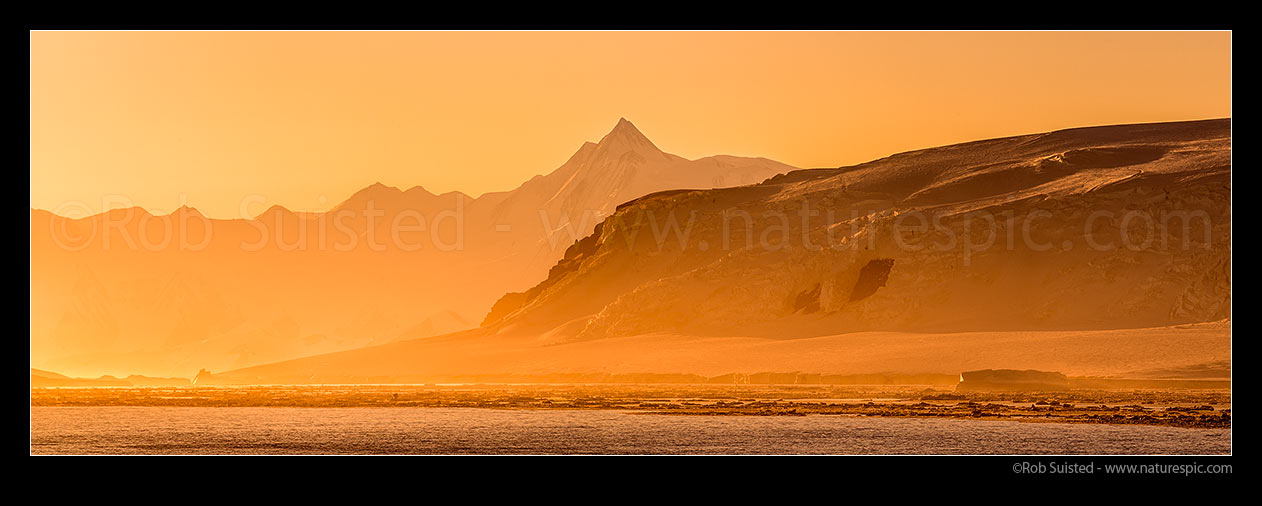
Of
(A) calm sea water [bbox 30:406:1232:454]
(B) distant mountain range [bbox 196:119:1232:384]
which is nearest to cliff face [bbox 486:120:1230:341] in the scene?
(B) distant mountain range [bbox 196:119:1232:384]

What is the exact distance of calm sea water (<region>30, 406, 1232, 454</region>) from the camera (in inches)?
2173

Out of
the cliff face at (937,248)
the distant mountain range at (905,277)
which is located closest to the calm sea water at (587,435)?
the distant mountain range at (905,277)

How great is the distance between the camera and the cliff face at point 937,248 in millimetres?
135125

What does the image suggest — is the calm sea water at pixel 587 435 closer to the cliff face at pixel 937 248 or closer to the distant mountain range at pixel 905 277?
the distant mountain range at pixel 905 277

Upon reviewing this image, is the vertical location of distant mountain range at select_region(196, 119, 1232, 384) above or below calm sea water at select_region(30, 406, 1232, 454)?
above

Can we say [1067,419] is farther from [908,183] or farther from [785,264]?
[908,183]

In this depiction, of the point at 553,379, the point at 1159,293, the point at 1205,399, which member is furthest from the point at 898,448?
the point at 1159,293

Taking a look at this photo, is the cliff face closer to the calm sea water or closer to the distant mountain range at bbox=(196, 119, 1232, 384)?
the distant mountain range at bbox=(196, 119, 1232, 384)

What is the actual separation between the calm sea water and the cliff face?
70.6 metres

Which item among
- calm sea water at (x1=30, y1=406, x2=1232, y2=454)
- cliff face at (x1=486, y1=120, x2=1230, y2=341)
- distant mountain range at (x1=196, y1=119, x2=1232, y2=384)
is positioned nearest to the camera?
calm sea water at (x1=30, y1=406, x2=1232, y2=454)

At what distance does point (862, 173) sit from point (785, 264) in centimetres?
3097

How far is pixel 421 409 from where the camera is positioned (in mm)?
81000

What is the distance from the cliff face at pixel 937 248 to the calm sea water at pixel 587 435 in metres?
70.6

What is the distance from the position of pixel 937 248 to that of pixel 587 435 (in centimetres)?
9285
